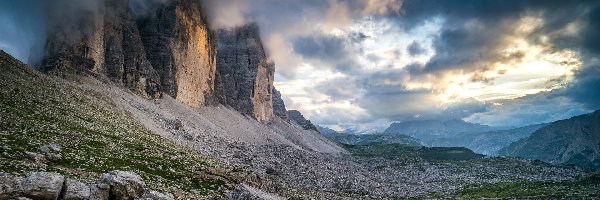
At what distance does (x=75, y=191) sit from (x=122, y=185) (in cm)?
286

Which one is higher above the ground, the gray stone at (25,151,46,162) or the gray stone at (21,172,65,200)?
the gray stone at (25,151,46,162)

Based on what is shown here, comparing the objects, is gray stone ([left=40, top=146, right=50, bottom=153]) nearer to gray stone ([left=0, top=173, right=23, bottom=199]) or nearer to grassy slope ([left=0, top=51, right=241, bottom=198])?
grassy slope ([left=0, top=51, right=241, bottom=198])

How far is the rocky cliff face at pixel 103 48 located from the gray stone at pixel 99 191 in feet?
361

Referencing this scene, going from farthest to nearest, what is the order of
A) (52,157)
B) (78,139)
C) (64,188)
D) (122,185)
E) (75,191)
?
1. (78,139)
2. (52,157)
3. (122,185)
4. (64,188)
5. (75,191)

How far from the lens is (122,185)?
966 inches

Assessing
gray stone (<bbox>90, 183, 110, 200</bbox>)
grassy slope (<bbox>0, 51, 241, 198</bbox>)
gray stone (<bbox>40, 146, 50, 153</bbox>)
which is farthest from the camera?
gray stone (<bbox>40, 146, 50, 153</bbox>)

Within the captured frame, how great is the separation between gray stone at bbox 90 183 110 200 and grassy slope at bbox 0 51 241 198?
11.2m

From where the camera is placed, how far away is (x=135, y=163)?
48.2 m

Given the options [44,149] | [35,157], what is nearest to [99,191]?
[35,157]

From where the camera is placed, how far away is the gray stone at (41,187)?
20938mm

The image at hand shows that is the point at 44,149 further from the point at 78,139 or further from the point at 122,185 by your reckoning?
the point at 122,185

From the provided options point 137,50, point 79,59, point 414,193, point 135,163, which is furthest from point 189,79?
point 135,163

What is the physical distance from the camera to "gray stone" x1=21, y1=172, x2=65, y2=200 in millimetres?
20938

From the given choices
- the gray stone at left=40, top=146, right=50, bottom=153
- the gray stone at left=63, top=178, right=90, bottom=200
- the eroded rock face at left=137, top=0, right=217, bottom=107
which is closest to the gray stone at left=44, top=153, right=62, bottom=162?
the gray stone at left=40, top=146, right=50, bottom=153
